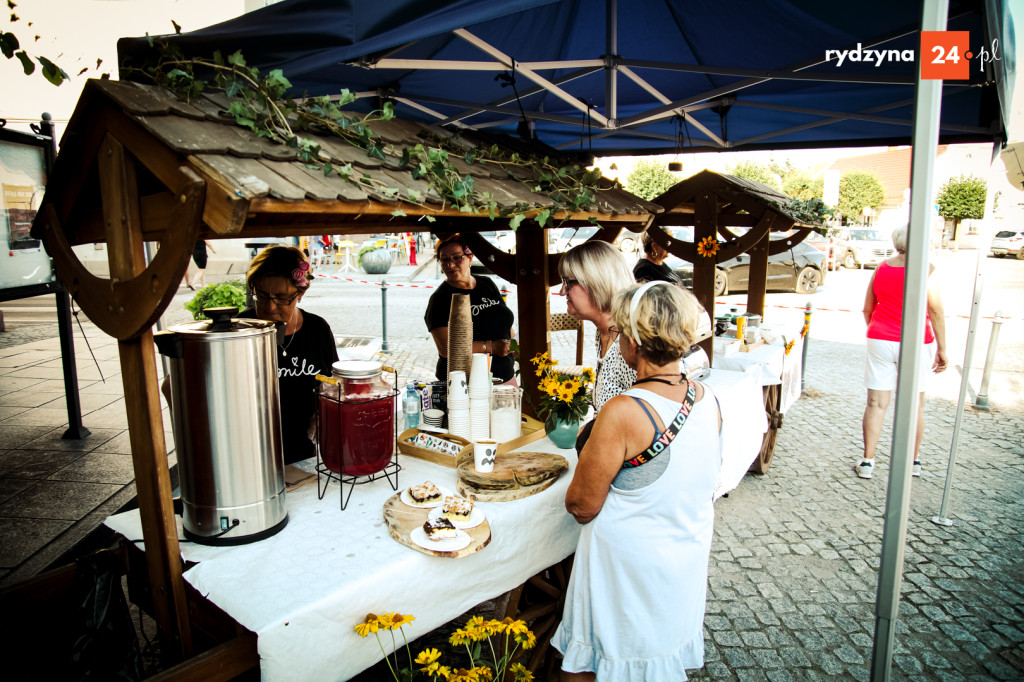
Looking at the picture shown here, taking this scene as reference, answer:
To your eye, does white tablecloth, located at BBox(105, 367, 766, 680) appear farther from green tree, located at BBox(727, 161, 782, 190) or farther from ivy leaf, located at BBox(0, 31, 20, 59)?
green tree, located at BBox(727, 161, 782, 190)

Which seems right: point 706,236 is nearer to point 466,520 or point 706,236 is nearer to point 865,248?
point 466,520

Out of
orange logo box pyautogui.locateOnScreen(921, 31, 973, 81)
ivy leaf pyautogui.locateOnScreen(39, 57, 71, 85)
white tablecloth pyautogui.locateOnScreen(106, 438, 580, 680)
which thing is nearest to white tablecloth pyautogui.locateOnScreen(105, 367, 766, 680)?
white tablecloth pyautogui.locateOnScreen(106, 438, 580, 680)

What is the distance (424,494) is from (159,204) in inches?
47.1

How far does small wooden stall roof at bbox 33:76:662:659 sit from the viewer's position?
139 cm

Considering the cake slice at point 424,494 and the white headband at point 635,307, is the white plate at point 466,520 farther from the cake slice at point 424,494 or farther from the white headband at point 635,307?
the white headband at point 635,307

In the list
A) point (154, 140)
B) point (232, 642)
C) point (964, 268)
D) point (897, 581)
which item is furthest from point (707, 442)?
point (964, 268)

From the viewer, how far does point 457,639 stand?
1.70 metres

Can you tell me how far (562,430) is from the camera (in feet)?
8.79

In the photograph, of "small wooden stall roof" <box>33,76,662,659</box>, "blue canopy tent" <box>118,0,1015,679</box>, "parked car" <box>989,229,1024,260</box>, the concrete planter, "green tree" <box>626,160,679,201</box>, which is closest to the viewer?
"small wooden stall roof" <box>33,76,662,659</box>

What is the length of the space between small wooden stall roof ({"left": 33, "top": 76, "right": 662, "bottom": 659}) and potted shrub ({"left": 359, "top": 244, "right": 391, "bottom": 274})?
16.5 m

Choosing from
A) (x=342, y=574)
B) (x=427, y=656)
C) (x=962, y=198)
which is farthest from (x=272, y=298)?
(x=962, y=198)

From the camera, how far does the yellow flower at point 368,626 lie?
1574mm

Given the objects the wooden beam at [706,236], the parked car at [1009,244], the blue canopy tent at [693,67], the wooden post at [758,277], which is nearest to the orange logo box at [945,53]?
the blue canopy tent at [693,67]

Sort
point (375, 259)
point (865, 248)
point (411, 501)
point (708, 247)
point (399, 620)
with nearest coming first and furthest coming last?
1. point (399, 620)
2. point (411, 501)
3. point (708, 247)
4. point (375, 259)
5. point (865, 248)
